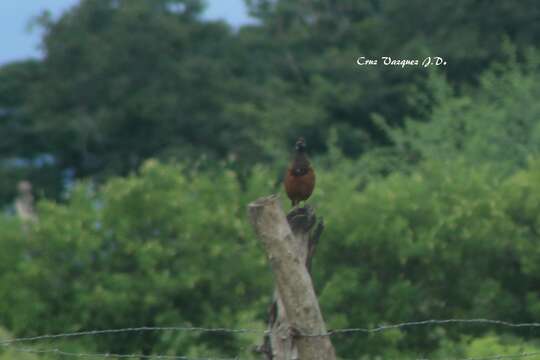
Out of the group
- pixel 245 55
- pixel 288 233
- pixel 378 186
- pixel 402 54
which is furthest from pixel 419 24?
pixel 288 233

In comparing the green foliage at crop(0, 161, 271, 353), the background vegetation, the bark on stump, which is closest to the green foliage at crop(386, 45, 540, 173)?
the background vegetation

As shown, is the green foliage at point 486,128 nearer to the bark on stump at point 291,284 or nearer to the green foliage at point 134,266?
the green foliage at point 134,266

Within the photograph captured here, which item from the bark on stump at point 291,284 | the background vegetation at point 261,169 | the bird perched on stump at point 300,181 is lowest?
the bark on stump at point 291,284

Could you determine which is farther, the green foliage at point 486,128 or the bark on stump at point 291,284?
the green foliage at point 486,128

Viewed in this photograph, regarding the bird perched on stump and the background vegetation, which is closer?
the bird perched on stump

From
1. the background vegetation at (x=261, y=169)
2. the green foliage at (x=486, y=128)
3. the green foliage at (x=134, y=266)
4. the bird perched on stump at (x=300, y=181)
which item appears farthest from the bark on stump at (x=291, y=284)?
the green foliage at (x=486, y=128)

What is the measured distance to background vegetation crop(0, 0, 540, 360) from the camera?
14.7m

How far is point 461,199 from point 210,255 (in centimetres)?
327

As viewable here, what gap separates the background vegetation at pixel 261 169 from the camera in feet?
48.3

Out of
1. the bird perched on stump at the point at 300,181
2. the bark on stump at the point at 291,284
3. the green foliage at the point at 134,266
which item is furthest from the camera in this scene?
the green foliage at the point at 134,266

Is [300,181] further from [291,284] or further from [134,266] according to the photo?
[134,266]

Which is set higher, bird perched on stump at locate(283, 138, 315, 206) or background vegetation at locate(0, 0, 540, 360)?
background vegetation at locate(0, 0, 540, 360)

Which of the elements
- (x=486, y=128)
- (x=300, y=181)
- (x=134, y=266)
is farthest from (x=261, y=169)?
(x=300, y=181)

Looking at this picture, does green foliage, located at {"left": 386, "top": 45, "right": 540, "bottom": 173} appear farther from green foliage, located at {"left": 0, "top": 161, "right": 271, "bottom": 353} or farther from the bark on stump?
the bark on stump
